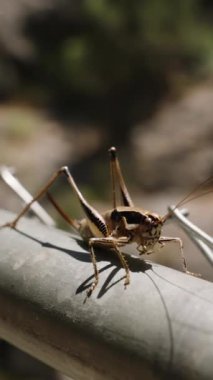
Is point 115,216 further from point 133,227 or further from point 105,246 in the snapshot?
point 105,246

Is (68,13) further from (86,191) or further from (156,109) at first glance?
(86,191)

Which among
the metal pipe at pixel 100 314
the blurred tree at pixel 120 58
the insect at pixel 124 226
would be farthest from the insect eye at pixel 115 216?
the blurred tree at pixel 120 58

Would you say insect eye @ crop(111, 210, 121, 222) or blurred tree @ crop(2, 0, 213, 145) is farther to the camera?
blurred tree @ crop(2, 0, 213, 145)

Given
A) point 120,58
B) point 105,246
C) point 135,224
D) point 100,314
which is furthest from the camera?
point 120,58

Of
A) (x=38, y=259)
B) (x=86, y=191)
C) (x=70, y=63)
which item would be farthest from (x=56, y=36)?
(x=38, y=259)

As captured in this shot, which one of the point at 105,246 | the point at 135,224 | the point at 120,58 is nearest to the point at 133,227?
the point at 135,224

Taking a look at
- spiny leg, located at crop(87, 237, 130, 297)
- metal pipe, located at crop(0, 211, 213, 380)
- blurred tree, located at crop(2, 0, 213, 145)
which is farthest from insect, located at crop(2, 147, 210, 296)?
blurred tree, located at crop(2, 0, 213, 145)

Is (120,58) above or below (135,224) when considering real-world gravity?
above

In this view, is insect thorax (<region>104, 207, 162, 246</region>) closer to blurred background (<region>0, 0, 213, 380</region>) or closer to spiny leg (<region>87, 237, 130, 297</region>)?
spiny leg (<region>87, 237, 130, 297</region>)
